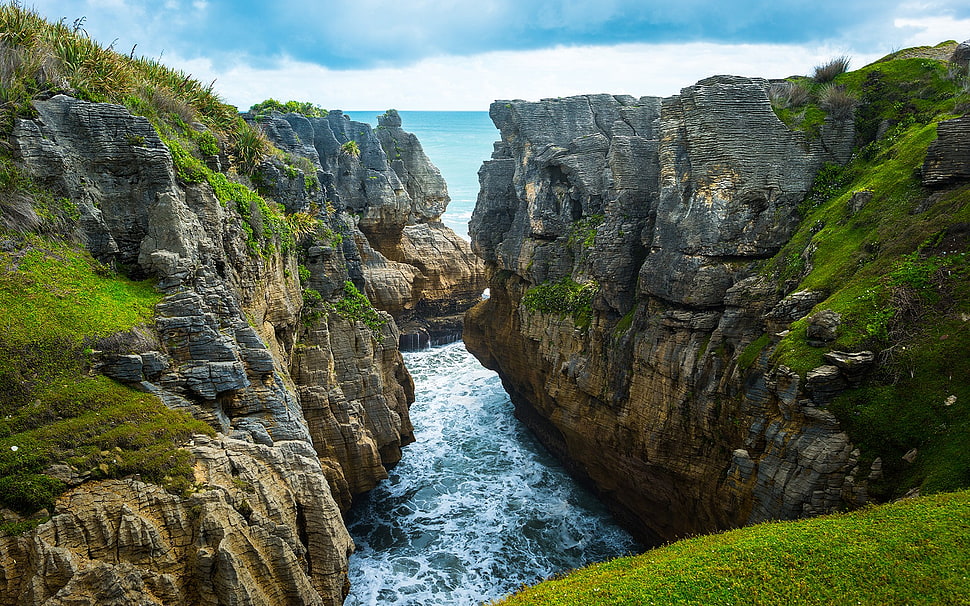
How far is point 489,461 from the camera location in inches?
1073

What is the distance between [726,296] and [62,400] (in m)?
17.1

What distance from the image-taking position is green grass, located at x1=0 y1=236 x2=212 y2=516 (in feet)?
30.2

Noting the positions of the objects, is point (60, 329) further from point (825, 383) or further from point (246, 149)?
point (825, 383)

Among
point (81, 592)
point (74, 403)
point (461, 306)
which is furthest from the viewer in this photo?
point (461, 306)

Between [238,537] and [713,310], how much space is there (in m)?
15.3

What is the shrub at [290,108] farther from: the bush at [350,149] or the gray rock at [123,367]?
the gray rock at [123,367]

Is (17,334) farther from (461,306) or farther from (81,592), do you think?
(461,306)

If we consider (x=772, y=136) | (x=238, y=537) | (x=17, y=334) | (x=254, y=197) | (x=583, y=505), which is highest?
(x=772, y=136)

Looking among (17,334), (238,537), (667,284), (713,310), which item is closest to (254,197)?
(17,334)

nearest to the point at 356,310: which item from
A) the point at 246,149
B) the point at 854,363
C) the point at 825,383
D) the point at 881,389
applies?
the point at 246,149

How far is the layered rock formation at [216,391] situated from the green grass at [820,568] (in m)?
4.89

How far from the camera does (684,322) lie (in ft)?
63.3

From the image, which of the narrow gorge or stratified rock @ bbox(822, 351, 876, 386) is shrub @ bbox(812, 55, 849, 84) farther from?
stratified rock @ bbox(822, 351, 876, 386)

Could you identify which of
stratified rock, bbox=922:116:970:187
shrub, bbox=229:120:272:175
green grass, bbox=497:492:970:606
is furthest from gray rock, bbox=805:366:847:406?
shrub, bbox=229:120:272:175
